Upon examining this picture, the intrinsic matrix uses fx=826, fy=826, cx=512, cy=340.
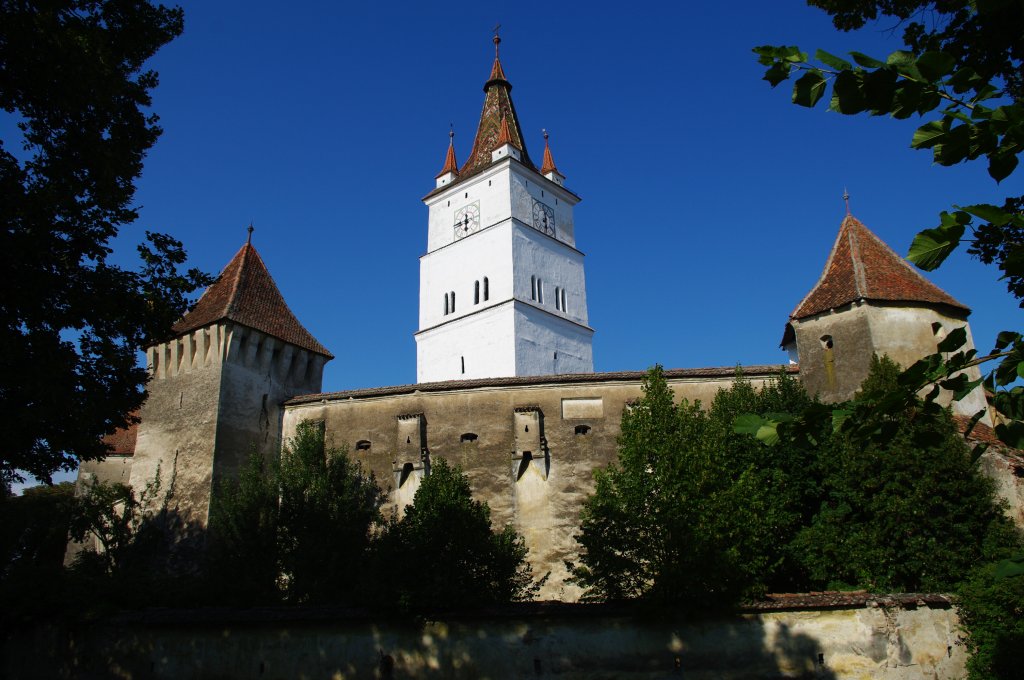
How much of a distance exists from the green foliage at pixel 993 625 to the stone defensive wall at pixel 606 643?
305 millimetres

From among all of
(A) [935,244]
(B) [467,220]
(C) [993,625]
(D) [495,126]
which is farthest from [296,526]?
(D) [495,126]

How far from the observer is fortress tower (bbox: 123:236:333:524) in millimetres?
24781

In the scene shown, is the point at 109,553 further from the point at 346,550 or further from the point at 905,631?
the point at 905,631

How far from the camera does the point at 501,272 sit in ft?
146

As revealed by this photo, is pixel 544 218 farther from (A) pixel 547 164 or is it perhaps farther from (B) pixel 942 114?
(B) pixel 942 114

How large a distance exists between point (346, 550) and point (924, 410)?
19.4 m

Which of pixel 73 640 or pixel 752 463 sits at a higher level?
pixel 752 463

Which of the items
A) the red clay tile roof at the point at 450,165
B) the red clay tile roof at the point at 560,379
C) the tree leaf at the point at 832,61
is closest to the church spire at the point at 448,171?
the red clay tile roof at the point at 450,165

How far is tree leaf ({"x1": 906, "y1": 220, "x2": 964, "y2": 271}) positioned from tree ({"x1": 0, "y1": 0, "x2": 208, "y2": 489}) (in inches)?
472

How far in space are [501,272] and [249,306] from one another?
62.6ft

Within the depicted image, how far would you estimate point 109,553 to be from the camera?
2305 cm

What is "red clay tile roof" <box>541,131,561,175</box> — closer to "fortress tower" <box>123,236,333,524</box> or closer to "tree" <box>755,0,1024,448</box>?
"fortress tower" <box>123,236,333,524</box>

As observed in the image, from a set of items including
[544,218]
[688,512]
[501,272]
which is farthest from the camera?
[544,218]

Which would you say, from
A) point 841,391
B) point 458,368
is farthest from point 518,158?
point 841,391
